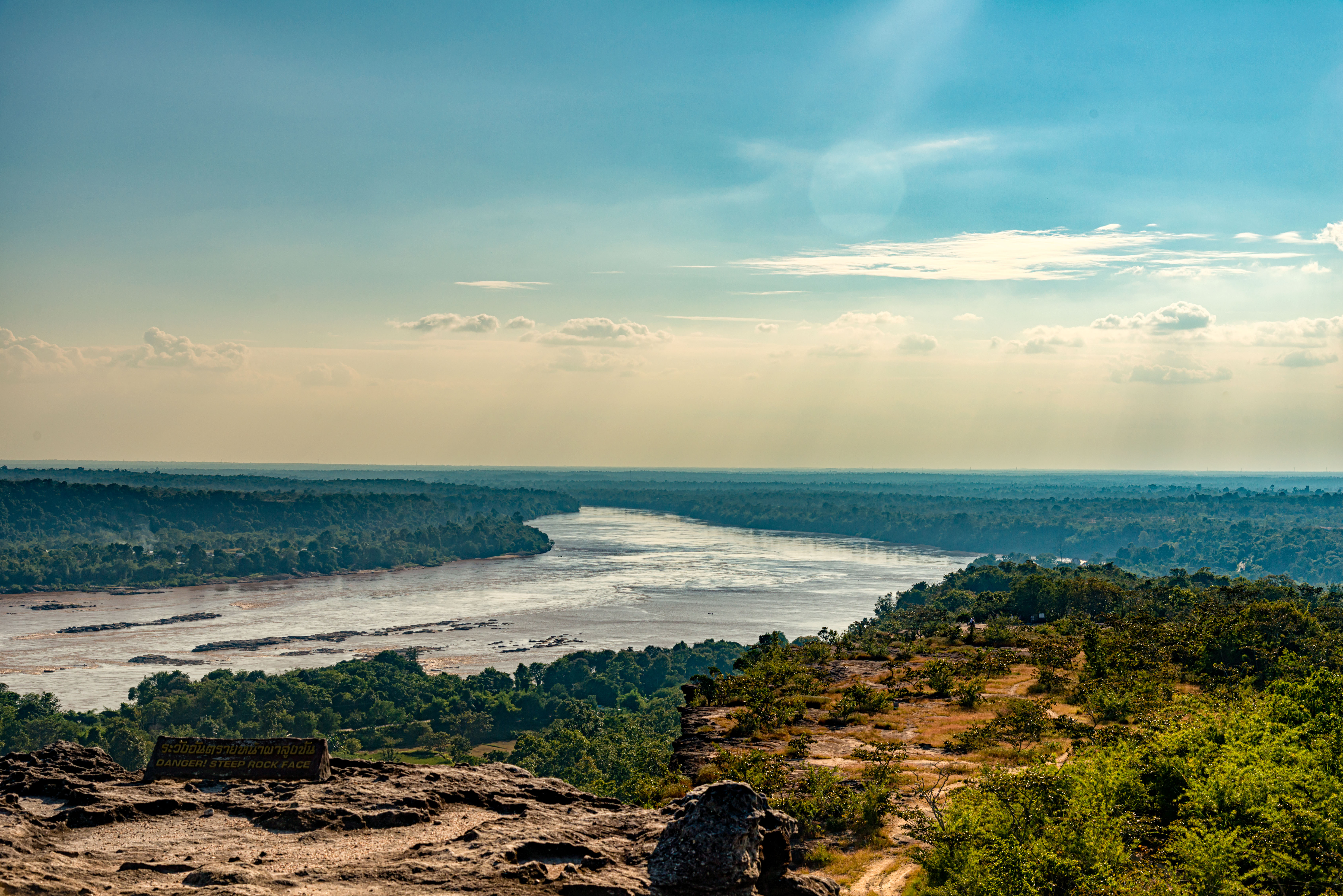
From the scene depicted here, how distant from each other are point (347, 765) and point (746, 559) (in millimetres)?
106522

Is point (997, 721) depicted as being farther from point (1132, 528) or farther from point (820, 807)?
point (1132, 528)

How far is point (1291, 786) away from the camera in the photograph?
495 inches

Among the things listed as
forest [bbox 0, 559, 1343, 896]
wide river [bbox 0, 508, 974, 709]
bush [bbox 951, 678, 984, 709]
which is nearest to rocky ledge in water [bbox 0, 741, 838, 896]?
forest [bbox 0, 559, 1343, 896]

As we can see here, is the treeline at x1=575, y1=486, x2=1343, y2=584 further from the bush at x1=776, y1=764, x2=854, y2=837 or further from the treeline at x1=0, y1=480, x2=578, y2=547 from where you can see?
the bush at x1=776, y1=764, x2=854, y2=837

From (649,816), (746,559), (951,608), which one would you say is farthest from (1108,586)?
(746,559)

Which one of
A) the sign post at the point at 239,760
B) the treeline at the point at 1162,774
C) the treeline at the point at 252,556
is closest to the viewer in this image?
the treeline at the point at 1162,774

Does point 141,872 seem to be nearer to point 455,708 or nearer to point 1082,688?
point 1082,688

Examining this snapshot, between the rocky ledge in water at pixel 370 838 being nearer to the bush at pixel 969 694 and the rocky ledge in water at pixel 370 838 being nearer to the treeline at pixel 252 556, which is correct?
the bush at pixel 969 694

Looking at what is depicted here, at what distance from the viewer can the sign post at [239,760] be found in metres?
13.9

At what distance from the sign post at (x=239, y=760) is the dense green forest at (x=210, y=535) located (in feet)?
354

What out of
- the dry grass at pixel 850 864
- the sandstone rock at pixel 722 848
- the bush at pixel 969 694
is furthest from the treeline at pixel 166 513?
the sandstone rock at pixel 722 848

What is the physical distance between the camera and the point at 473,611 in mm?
85188

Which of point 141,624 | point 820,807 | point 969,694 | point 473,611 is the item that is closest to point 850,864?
point 820,807

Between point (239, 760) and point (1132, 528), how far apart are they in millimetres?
159381
